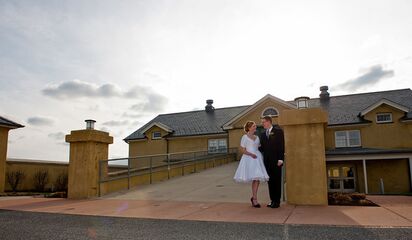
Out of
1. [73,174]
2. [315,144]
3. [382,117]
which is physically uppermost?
[382,117]

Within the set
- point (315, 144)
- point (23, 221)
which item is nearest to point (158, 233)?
point (23, 221)

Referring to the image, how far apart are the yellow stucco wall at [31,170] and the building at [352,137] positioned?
32.8ft

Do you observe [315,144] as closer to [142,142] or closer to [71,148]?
[71,148]

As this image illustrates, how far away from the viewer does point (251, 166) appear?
654 centimetres

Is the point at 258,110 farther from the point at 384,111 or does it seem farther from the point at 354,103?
the point at 384,111

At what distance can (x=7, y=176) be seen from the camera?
16.5m

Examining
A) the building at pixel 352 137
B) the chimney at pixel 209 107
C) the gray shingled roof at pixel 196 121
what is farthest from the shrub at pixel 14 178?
the chimney at pixel 209 107

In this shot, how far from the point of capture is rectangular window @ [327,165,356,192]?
75.0 feet

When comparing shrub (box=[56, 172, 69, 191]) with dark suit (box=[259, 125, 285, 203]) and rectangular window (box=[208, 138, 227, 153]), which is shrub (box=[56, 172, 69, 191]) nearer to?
rectangular window (box=[208, 138, 227, 153])

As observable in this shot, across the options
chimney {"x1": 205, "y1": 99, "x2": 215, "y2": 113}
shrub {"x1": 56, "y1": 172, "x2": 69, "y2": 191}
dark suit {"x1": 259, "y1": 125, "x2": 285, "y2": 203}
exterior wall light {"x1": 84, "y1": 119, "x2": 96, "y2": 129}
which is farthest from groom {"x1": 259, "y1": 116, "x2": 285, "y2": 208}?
chimney {"x1": 205, "y1": 99, "x2": 215, "y2": 113}

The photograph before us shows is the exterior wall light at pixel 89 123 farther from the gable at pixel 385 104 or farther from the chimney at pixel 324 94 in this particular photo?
the chimney at pixel 324 94

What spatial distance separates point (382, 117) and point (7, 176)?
78.7 feet

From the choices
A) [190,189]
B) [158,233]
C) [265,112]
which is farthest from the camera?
[265,112]

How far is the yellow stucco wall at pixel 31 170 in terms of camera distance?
16.9m
